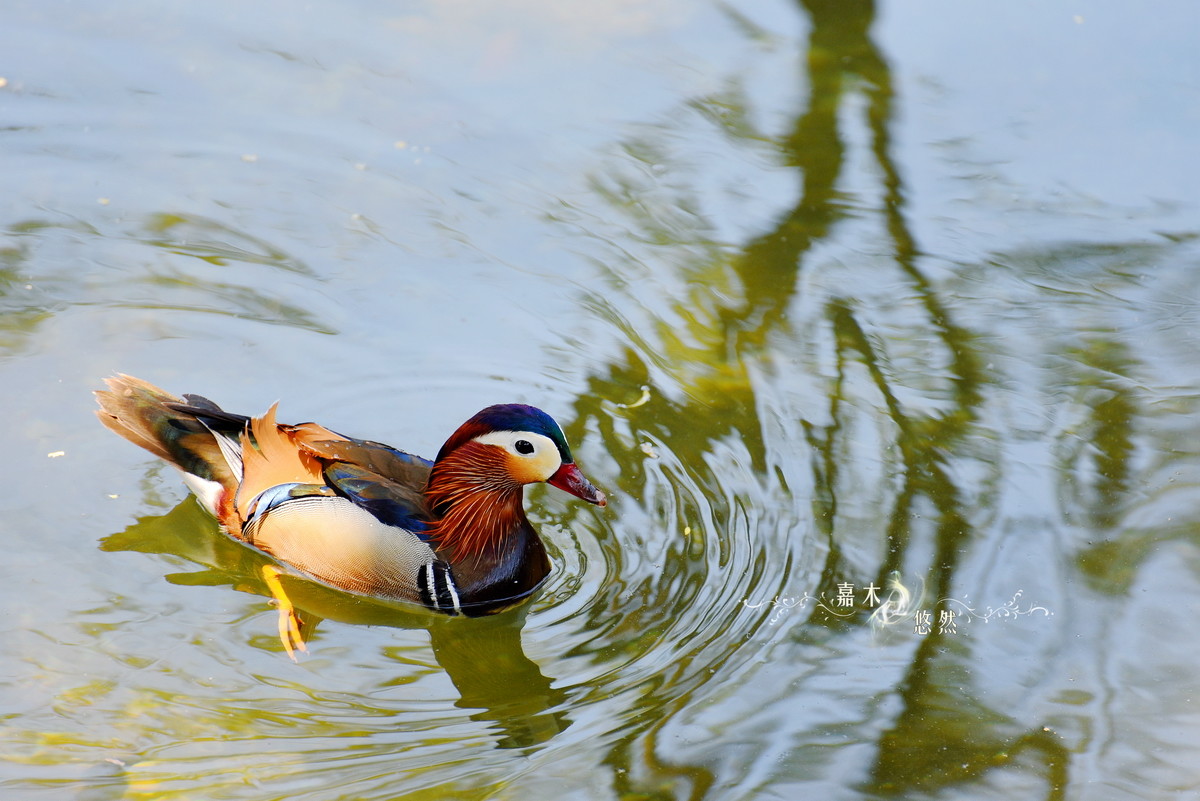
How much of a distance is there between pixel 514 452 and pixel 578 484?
299 millimetres

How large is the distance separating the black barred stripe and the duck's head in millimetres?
380

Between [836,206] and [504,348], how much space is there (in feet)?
7.52

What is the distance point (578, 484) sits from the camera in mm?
5020

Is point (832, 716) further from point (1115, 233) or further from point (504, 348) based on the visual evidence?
point (1115, 233)

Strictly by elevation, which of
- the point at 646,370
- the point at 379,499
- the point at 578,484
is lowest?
the point at 379,499

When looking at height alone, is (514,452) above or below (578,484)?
above

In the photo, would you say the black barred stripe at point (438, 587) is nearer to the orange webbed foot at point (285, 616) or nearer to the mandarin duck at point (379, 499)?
the mandarin duck at point (379, 499)

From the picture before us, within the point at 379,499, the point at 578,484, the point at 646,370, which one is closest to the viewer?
the point at 578,484

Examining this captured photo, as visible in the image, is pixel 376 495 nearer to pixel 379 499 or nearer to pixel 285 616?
pixel 379 499

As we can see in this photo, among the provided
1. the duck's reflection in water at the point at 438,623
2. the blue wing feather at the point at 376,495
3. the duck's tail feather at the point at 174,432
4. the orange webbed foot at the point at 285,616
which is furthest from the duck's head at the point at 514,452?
the duck's tail feather at the point at 174,432

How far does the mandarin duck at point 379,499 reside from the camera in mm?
5121

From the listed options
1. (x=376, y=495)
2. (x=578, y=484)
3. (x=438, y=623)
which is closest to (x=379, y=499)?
(x=376, y=495)

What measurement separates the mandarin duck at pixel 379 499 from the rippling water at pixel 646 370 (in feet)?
0.53

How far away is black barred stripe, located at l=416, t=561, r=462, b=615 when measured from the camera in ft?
16.9
